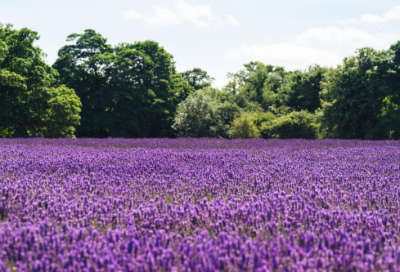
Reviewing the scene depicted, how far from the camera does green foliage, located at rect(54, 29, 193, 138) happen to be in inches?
1543

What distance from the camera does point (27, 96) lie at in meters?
27.9

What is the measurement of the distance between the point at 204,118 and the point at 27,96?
14437 millimetres

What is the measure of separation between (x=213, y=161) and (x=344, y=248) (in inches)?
223

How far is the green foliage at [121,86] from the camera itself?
3919 cm

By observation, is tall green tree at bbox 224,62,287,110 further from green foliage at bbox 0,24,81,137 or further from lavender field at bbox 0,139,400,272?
lavender field at bbox 0,139,400,272

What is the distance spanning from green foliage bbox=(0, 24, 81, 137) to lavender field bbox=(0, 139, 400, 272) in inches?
873

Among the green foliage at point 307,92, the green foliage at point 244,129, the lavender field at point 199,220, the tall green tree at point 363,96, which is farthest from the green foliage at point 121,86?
the lavender field at point 199,220

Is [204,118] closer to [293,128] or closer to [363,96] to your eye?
[293,128]

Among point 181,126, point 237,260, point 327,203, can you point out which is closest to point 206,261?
point 237,260

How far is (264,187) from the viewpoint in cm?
562

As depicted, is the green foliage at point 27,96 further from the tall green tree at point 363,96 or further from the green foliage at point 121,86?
the tall green tree at point 363,96

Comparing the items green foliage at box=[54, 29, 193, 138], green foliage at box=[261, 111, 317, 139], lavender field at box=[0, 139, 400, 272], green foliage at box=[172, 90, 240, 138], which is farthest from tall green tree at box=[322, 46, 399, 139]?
lavender field at box=[0, 139, 400, 272]

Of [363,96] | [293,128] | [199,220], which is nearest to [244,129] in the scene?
[293,128]

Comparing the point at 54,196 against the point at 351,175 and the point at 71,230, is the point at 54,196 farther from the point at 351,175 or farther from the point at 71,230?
the point at 351,175
